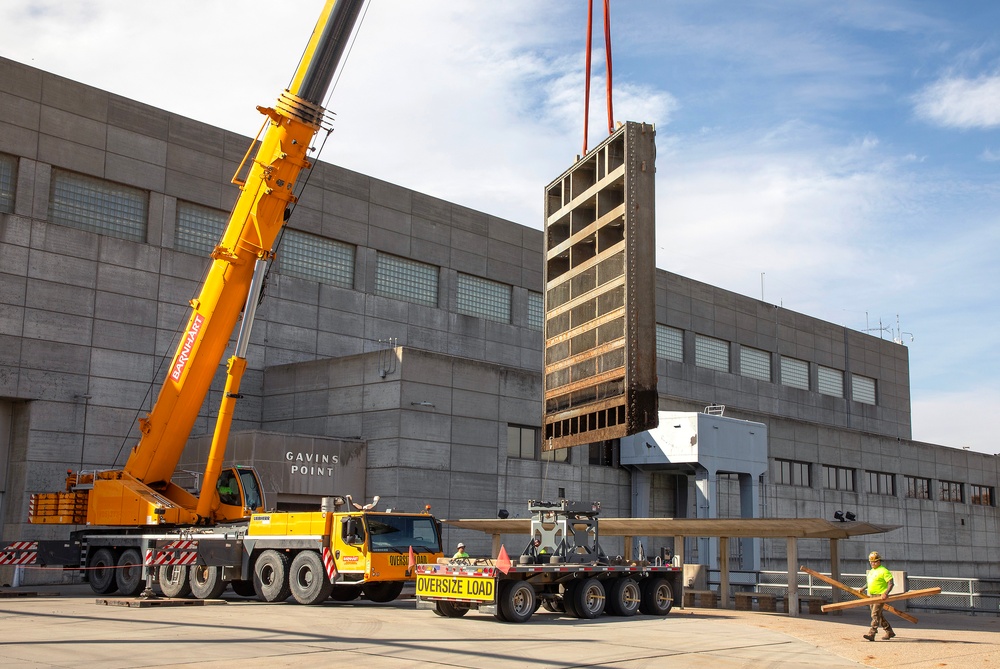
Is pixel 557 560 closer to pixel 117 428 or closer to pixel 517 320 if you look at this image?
pixel 117 428

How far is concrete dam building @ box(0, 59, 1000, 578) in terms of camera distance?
113 feet

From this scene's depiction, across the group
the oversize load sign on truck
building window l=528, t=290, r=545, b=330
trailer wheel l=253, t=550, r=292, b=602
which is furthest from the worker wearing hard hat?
building window l=528, t=290, r=545, b=330

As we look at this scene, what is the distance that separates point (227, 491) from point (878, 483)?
42.0 m

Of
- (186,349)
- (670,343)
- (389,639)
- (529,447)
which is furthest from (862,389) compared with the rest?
(389,639)

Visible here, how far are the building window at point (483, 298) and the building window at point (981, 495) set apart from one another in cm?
3540

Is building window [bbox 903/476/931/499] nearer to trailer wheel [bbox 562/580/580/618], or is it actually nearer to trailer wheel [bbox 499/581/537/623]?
trailer wheel [bbox 562/580/580/618]

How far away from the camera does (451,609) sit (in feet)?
68.5

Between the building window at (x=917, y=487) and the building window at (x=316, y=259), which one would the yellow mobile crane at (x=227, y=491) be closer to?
the building window at (x=316, y=259)

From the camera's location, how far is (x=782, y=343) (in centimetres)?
6544

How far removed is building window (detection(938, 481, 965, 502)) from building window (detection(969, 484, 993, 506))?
136 centimetres

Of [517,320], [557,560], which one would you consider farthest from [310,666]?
[517,320]

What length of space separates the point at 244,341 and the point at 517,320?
25.9 meters

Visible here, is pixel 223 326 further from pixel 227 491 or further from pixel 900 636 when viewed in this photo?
pixel 900 636

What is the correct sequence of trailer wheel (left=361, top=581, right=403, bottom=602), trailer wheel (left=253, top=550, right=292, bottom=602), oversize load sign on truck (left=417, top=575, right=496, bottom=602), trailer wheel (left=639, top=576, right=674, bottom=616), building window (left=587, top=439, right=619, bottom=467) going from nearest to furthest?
oversize load sign on truck (left=417, top=575, right=496, bottom=602), trailer wheel (left=639, top=576, right=674, bottom=616), trailer wheel (left=253, top=550, right=292, bottom=602), trailer wheel (left=361, top=581, right=403, bottom=602), building window (left=587, top=439, right=619, bottom=467)
